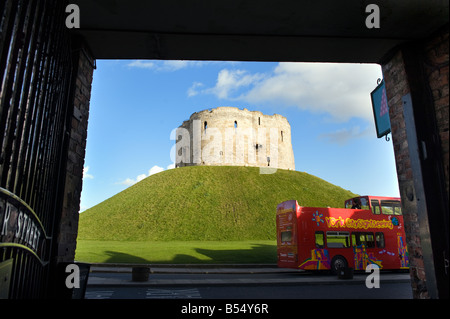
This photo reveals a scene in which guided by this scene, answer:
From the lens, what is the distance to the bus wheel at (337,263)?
1520 cm

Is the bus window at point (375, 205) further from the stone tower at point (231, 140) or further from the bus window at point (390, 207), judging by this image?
the stone tower at point (231, 140)

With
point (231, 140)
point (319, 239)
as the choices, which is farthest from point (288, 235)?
point (231, 140)

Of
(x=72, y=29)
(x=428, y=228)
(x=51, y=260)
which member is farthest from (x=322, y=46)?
(x=51, y=260)

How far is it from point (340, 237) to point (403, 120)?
39.8ft

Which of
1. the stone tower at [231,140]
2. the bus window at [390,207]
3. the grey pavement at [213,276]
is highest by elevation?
the stone tower at [231,140]

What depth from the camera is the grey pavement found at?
11.2 metres

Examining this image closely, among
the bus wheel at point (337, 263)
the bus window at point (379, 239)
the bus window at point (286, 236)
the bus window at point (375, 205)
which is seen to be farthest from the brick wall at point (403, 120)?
the bus window at point (375, 205)

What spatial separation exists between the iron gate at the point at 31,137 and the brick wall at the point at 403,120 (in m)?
4.64

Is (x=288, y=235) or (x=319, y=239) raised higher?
(x=288, y=235)

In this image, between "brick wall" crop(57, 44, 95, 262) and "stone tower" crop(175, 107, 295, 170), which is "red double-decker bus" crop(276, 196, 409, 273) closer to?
"brick wall" crop(57, 44, 95, 262)

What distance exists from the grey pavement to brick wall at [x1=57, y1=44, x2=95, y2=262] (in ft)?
22.1

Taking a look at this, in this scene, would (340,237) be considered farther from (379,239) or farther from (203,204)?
(203,204)

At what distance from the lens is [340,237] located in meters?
15.6
